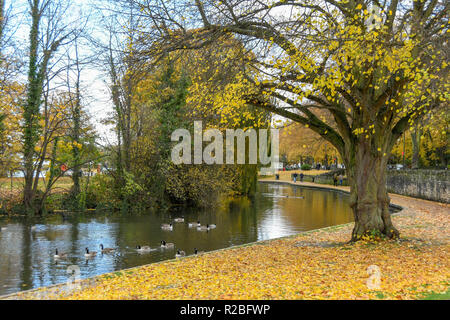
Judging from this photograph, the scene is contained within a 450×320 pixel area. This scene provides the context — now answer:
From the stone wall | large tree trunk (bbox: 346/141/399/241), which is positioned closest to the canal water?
large tree trunk (bbox: 346/141/399/241)

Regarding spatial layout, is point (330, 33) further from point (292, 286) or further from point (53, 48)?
point (53, 48)

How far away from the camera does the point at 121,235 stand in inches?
639

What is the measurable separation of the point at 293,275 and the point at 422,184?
79.0 feet

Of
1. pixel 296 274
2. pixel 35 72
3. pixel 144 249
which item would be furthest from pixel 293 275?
pixel 35 72

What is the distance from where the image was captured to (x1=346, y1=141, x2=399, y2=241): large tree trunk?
34.8ft

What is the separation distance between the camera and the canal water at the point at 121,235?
10.9 metres

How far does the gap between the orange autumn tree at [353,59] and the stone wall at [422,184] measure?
1627 cm

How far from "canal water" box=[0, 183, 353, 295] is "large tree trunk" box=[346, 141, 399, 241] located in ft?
17.0

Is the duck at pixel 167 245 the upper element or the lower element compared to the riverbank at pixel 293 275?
lower

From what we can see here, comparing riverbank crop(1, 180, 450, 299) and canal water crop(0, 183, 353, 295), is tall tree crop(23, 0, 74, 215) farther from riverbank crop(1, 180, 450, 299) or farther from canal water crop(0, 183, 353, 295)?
riverbank crop(1, 180, 450, 299)

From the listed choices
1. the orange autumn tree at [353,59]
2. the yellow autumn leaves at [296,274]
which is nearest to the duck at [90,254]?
the yellow autumn leaves at [296,274]

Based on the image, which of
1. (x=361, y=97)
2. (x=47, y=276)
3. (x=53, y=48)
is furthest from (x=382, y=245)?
(x=53, y=48)

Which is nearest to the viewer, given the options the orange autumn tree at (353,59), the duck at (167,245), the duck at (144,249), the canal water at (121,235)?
the orange autumn tree at (353,59)

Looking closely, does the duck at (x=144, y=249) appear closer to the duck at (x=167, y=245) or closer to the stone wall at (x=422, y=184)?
the duck at (x=167, y=245)
